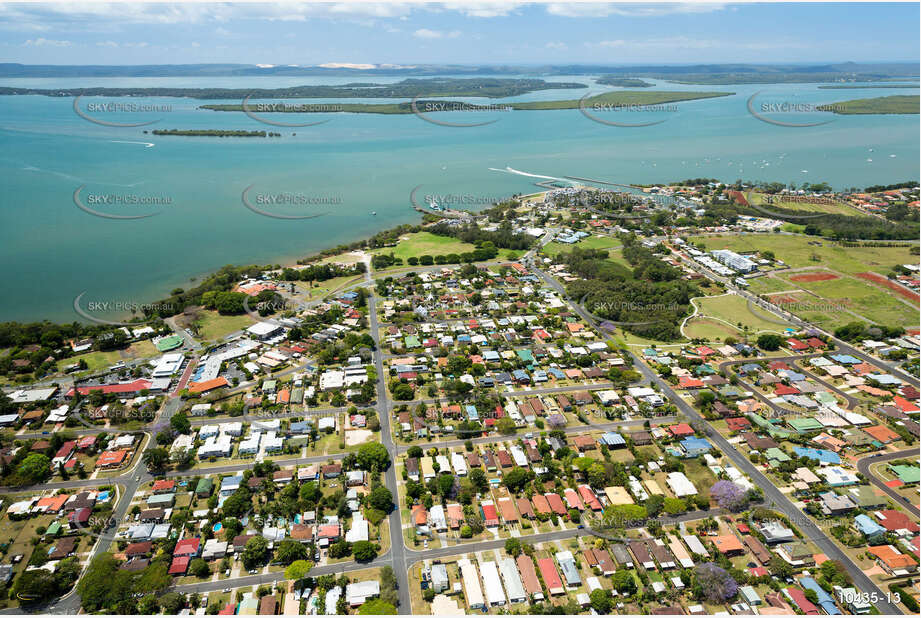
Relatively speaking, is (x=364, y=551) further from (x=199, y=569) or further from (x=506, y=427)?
(x=506, y=427)

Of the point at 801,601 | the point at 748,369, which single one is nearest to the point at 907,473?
the point at 748,369

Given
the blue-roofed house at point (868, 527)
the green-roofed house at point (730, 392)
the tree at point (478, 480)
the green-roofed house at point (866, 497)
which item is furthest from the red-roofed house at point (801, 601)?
the green-roofed house at point (730, 392)

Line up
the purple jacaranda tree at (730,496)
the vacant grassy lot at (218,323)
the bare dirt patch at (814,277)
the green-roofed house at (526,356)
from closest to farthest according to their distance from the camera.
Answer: the purple jacaranda tree at (730,496) → the green-roofed house at (526,356) → the vacant grassy lot at (218,323) → the bare dirt patch at (814,277)

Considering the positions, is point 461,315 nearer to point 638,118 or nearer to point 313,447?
point 313,447

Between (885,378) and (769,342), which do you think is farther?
(769,342)

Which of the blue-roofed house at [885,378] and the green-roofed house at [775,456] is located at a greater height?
the blue-roofed house at [885,378]

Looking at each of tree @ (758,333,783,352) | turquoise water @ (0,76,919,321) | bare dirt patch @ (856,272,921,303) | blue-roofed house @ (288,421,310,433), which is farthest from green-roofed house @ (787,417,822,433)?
turquoise water @ (0,76,919,321)

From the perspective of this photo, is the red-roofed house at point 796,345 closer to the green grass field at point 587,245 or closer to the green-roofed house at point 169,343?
the green grass field at point 587,245
